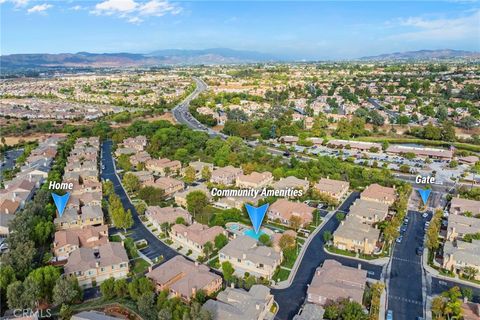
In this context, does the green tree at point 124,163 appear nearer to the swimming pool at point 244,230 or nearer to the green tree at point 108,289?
the swimming pool at point 244,230

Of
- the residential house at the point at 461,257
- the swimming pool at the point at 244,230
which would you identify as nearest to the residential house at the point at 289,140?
the swimming pool at the point at 244,230

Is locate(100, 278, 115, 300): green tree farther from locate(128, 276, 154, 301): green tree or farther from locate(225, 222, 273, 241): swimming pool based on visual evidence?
locate(225, 222, 273, 241): swimming pool

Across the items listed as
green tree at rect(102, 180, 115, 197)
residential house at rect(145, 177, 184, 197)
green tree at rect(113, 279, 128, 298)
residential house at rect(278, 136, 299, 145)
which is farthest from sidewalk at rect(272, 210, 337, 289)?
residential house at rect(278, 136, 299, 145)

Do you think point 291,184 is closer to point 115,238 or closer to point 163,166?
point 163,166

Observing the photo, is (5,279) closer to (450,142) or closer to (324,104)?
(450,142)

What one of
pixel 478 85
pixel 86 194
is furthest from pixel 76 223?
pixel 478 85
